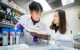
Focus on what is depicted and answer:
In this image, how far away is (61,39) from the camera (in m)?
1.43

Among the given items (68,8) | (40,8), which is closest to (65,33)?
(68,8)

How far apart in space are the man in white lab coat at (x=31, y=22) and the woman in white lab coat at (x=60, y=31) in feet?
0.73

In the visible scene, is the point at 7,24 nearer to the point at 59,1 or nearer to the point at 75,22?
the point at 59,1

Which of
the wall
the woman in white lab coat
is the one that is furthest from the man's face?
the wall

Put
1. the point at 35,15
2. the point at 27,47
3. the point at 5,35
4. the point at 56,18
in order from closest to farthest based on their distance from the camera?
the point at 5,35 < the point at 27,47 < the point at 35,15 < the point at 56,18

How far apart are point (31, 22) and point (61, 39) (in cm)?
48

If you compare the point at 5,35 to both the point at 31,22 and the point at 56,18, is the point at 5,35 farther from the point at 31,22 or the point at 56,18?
the point at 56,18

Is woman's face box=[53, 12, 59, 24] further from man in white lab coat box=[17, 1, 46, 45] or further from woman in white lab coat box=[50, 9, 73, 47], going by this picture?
man in white lab coat box=[17, 1, 46, 45]

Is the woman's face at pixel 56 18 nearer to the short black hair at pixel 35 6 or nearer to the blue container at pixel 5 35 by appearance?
the short black hair at pixel 35 6

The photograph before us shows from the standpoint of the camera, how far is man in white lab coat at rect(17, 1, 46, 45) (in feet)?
3.79

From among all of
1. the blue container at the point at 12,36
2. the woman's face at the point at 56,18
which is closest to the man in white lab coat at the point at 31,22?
the blue container at the point at 12,36

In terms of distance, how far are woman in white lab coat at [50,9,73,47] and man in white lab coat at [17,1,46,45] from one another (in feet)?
0.73

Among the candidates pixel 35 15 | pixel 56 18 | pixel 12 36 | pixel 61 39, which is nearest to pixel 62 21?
pixel 56 18

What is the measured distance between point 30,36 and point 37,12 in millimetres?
268
